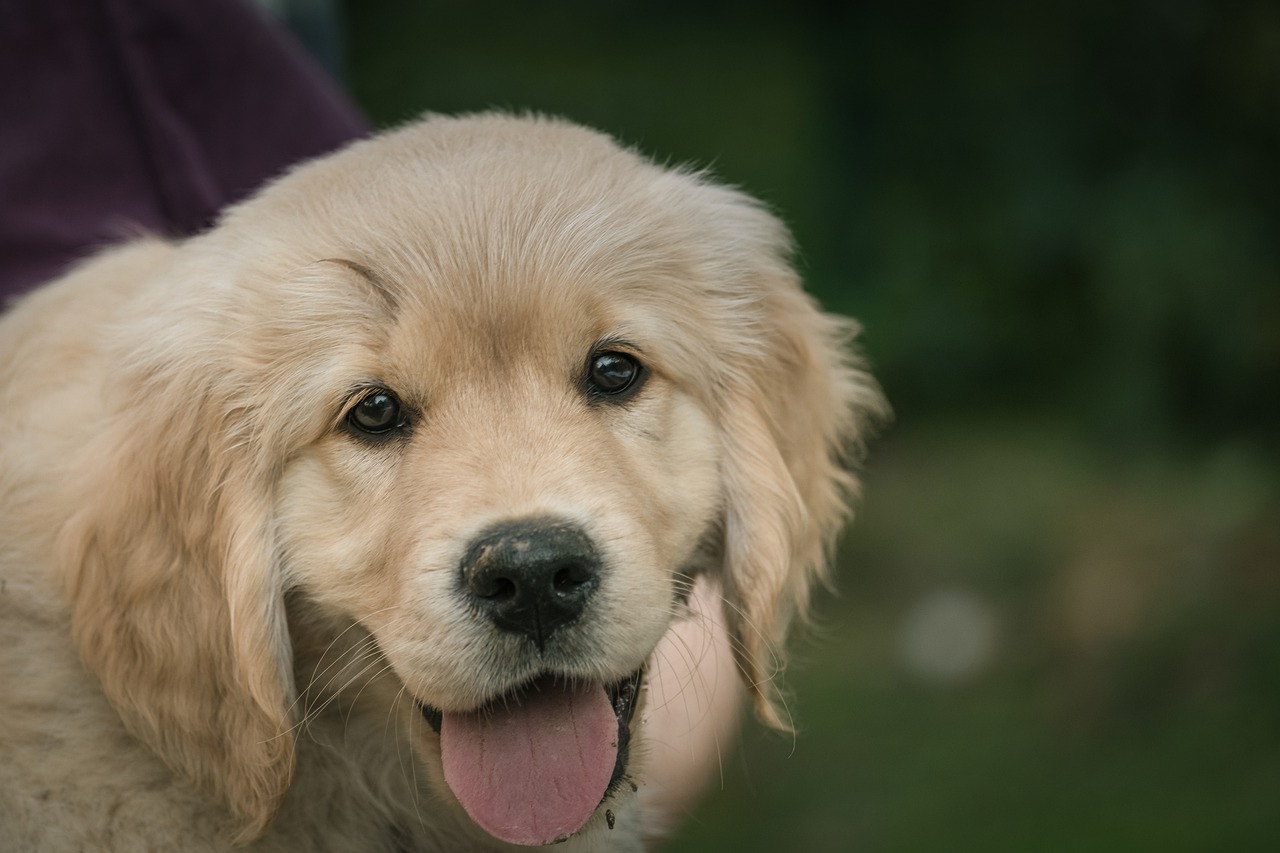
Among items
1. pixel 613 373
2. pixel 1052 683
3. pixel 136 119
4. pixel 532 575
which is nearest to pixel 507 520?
pixel 532 575

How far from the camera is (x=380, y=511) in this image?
2.47 meters

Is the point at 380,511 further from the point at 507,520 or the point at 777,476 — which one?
the point at 777,476

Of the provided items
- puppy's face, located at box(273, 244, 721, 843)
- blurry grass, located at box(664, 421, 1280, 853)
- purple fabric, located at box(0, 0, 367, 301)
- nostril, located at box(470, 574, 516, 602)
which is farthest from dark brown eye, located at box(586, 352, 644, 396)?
blurry grass, located at box(664, 421, 1280, 853)

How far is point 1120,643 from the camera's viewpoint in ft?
20.5

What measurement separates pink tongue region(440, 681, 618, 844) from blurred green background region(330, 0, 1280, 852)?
3256 millimetres

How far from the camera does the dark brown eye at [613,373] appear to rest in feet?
8.60

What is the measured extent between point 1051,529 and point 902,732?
56.2 inches

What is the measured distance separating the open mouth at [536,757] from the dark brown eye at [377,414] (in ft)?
1.74

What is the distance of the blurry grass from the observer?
Result: 5.62m

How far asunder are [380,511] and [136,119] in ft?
5.24

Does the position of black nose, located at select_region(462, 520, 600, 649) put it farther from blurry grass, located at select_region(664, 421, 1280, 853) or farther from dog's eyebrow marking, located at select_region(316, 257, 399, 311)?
blurry grass, located at select_region(664, 421, 1280, 853)

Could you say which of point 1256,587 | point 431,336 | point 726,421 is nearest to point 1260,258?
point 1256,587

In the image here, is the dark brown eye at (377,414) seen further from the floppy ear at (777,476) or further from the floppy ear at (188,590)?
the floppy ear at (777,476)

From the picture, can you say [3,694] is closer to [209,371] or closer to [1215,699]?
[209,371]
